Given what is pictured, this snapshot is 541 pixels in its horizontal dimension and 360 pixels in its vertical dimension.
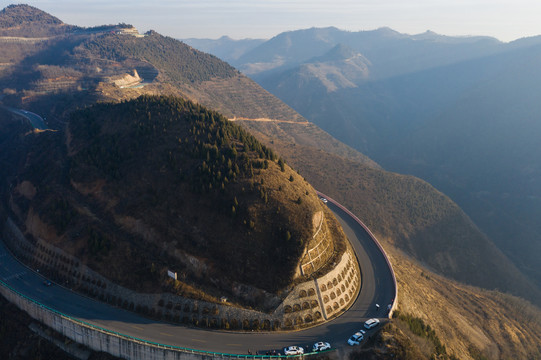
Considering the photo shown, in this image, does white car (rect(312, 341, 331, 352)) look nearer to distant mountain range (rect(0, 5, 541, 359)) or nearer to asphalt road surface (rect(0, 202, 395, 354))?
asphalt road surface (rect(0, 202, 395, 354))

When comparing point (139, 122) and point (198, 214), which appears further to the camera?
point (139, 122)

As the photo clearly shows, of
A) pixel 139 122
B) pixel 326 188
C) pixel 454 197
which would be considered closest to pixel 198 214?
pixel 139 122

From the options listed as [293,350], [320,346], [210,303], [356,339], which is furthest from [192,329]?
[356,339]

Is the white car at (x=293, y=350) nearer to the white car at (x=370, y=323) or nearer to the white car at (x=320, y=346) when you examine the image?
the white car at (x=320, y=346)

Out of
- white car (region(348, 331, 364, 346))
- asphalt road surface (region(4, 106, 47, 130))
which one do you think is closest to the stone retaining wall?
white car (region(348, 331, 364, 346))

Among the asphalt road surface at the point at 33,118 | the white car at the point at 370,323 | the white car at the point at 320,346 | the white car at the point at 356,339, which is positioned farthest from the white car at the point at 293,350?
the asphalt road surface at the point at 33,118

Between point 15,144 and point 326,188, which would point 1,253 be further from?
point 326,188
